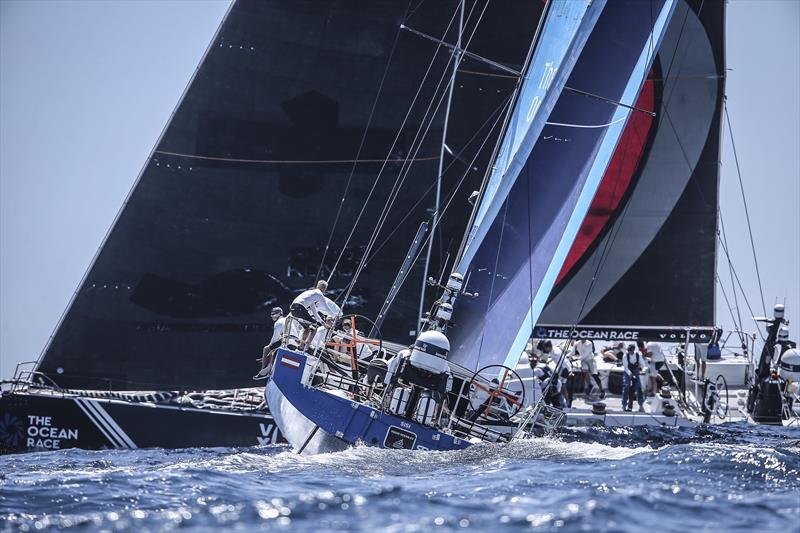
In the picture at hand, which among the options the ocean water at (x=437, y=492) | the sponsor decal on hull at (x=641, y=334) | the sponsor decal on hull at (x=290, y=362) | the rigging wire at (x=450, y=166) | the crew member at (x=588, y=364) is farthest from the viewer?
the sponsor decal on hull at (x=641, y=334)

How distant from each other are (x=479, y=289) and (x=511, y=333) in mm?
628

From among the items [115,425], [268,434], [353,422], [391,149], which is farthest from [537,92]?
[115,425]

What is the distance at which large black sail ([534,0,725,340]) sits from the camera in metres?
19.1

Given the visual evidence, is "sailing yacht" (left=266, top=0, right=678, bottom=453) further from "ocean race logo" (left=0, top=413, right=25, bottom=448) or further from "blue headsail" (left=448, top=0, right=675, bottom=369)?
"ocean race logo" (left=0, top=413, right=25, bottom=448)

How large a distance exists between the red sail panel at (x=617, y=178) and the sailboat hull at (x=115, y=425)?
271 inches

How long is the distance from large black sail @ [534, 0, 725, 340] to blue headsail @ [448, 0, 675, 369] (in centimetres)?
598

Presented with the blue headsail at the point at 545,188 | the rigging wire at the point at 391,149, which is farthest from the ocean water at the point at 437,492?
the rigging wire at the point at 391,149

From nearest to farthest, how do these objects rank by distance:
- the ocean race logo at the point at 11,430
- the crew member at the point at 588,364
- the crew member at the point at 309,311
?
1. the crew member at the point at 309,311
2. the ocean race logo at the point at 11,430
3. the crew member at the point at 588,364

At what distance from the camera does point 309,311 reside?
12.1 metres

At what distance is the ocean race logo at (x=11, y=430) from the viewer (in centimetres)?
1395

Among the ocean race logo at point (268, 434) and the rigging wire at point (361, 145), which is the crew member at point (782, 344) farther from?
the ocean race logo at point (268, 434)

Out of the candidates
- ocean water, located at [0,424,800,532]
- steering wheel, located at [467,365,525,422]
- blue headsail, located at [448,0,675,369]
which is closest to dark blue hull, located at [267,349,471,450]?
ocean water, located at [0,424,800,532]

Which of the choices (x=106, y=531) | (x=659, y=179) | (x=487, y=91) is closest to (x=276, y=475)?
(x=106, y=531)

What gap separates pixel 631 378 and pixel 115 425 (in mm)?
7251
